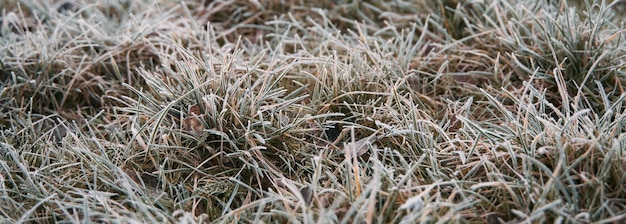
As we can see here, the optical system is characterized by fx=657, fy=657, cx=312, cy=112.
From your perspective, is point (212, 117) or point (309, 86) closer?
point (212, 117)

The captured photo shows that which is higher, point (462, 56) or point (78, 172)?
point (462, 56)

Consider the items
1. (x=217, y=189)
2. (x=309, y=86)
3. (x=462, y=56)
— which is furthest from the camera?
(x=462, y=56)

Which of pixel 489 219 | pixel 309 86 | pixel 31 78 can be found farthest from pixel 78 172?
pixel 489 219

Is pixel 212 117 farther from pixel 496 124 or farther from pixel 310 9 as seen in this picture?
A: pixel 310 9

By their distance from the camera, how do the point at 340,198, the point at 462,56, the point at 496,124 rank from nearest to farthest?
1. the point at 340,198
2. the point at 496,124
3. the point at 462,56

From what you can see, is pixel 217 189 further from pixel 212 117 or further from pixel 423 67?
pixel 423 67

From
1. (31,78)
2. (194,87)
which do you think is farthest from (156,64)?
(194,87)
